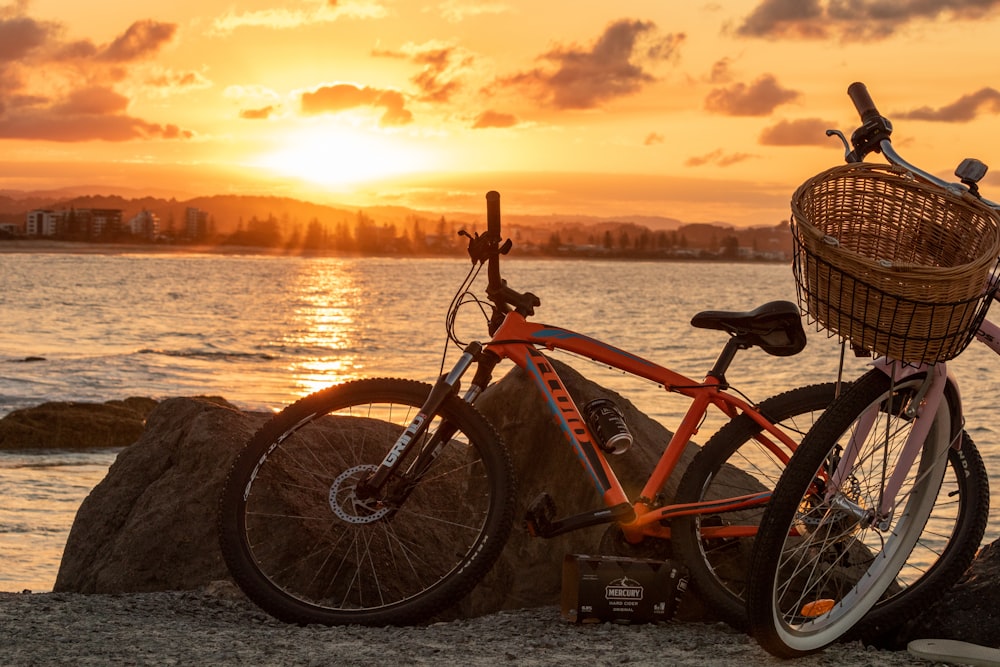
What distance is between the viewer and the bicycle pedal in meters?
5.09

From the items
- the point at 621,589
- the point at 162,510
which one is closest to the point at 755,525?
the point at 621,589

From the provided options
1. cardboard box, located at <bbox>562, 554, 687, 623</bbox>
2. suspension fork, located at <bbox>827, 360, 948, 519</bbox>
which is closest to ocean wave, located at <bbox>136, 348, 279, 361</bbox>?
cardboard box, located at <bbox>562, 554, 687, 623</bbox>

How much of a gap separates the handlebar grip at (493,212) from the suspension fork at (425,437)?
534 millimetres

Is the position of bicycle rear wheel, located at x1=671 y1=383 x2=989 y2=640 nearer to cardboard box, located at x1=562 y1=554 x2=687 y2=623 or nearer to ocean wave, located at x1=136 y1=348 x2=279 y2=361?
cardboard box, located at x1=562 y1=554 x2=687 y2=623

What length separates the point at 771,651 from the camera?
4.35 meters

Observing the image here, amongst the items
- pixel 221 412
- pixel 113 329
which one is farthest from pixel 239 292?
pixel 221 412

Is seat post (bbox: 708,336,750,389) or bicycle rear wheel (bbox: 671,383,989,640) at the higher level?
seat post (bbox: 708,336,750,389)

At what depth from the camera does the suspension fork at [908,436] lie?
4.36 m

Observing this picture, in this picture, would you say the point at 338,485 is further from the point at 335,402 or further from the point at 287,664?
the point at 287,664

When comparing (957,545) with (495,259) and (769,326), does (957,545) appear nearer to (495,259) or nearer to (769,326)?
(769,326)

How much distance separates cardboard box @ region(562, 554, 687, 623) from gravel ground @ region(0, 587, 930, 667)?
7cm

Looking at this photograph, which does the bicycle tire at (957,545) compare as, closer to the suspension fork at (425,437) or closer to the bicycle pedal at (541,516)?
the bicycle pedal at (541,516)

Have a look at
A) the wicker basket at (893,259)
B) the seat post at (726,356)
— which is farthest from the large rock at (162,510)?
the wicker basket at (893,259)

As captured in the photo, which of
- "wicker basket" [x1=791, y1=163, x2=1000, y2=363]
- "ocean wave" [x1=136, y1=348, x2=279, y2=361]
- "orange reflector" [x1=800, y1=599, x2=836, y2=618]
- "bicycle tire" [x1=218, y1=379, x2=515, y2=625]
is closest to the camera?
"wicker basket" [x1=791, y1=163, x2=1000, y2=363]
